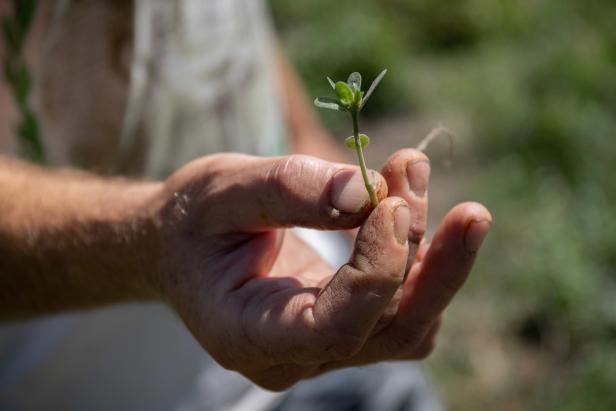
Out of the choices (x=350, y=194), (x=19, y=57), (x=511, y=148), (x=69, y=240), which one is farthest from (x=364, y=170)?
(x=511, y=148)

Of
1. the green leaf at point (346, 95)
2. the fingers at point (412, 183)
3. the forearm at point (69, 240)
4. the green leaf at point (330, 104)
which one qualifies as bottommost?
the forearm at point (69, 240)

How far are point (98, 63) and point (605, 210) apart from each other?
1.81m

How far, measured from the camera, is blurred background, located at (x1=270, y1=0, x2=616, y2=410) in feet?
8.29

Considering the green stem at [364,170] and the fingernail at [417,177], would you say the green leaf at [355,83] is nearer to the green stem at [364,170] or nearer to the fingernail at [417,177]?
the green stem at [364,170]

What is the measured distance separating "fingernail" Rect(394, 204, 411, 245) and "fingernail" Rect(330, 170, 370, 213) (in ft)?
0.14

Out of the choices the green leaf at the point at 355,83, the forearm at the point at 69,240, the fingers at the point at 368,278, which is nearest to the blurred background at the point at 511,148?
the forearm at the point at 69,240

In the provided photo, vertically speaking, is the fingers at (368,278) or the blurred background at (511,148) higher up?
the fingers at (368,278)

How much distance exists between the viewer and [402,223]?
98 centimetres

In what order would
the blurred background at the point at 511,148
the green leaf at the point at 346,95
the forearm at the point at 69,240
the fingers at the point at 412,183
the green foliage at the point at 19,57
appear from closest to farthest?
the green leaf at the point at 346,95 < the fingers at the point at 412,183 < the forearm at the point at 69,240 < the green foliage at the point at 19,57 < the blurred background at the point at 511,148

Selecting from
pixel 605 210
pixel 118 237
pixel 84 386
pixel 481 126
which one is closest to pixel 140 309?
pixel 84 386

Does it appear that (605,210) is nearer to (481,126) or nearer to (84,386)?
(481,126)

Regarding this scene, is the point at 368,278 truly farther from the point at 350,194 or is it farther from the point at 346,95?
the point at 346,95

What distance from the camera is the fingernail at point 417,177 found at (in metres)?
1.06

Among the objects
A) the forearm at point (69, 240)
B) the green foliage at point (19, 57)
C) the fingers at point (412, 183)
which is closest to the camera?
the fingers at point (412, 183)
